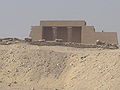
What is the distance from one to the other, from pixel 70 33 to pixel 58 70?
43.4 ft

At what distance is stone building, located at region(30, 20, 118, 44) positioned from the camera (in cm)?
3055

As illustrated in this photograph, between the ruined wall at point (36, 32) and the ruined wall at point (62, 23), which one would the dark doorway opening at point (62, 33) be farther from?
the ruined wall at point (36, 32)

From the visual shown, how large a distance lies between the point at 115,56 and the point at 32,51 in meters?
6.10

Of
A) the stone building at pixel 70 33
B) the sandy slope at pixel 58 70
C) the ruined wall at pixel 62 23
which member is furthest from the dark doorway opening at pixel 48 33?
the sandy slope at pixel 58 70

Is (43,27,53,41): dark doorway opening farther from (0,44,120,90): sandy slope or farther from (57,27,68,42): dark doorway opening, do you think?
(0,44,120,90): sandy slope

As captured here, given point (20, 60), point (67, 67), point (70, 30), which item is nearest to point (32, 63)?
point (20, 60)

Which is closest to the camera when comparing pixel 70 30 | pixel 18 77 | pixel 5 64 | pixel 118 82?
pixel 118 82

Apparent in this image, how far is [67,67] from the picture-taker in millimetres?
19234

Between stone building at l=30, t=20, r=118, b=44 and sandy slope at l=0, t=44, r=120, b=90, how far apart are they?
974cm

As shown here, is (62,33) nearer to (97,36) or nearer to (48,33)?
(48,33)

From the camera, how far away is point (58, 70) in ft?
62.6

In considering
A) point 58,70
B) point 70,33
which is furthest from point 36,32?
point 58,70

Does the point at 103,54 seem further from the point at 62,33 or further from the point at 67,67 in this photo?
the point at 62,33

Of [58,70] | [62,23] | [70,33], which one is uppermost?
[62,23]
